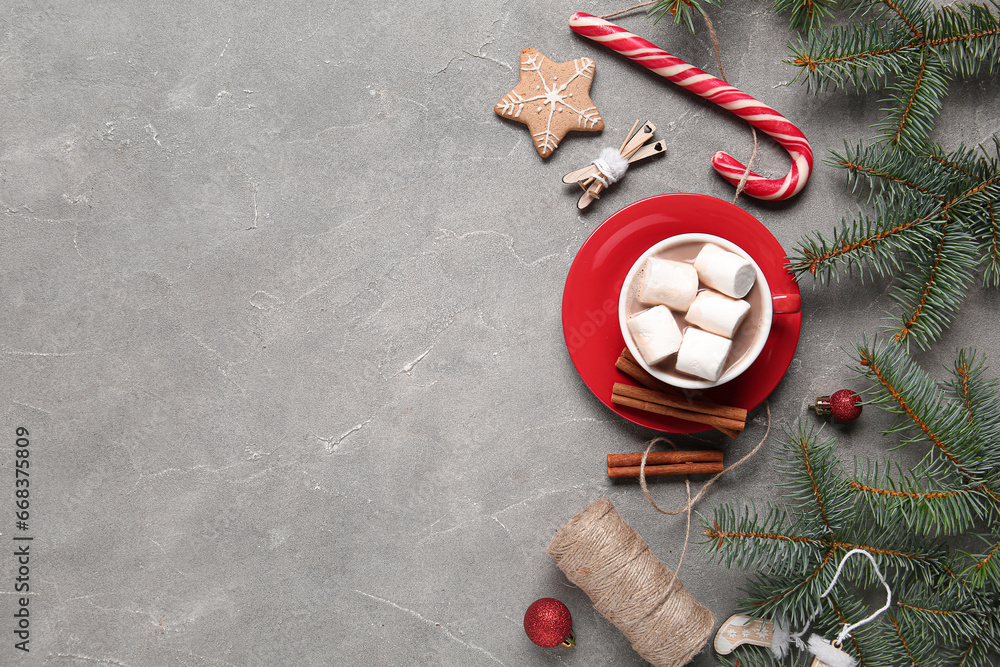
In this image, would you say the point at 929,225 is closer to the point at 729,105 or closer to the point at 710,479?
the point at 729,105

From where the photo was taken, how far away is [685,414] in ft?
4.05

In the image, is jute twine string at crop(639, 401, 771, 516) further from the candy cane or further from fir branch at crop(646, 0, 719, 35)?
fir branch at crop(646, 0, 719, 35)

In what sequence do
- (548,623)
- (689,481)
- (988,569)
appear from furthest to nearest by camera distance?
(689,481) < (548,623) < (988,569)

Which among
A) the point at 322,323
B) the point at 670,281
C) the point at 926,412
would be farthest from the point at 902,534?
the point at 322,323

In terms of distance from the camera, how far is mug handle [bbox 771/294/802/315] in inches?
46.3

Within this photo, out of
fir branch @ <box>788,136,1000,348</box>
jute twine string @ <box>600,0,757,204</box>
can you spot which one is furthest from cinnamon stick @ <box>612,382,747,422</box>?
jute twine string @ <box>600,0,757,204</box>

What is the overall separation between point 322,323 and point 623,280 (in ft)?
2.13

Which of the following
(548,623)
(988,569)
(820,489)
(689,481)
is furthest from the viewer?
(689,481)

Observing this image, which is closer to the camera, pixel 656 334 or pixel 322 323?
pixel 656 334

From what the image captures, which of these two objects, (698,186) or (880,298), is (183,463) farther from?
(880,298)

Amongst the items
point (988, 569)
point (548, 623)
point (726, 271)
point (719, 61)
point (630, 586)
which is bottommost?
point (548, 623)

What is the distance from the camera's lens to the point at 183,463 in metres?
1.34

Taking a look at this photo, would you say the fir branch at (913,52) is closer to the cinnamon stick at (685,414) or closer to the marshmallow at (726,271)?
the marshmallow at (726,271)

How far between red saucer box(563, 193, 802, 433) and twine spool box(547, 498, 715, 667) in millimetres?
237
